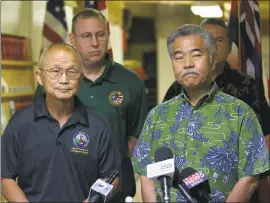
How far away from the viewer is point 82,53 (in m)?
3.07

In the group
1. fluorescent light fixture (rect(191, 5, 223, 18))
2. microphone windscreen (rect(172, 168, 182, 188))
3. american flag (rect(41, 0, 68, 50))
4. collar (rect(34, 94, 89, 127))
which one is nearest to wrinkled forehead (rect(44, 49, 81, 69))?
collar (rect(34, 94, 89, 127))

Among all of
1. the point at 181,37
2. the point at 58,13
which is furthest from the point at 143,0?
the point at 181,37

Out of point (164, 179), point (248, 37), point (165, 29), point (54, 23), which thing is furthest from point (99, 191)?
point (165, 29)

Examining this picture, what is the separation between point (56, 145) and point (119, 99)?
94 centimetres

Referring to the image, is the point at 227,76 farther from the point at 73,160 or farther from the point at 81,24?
the point at 73,160

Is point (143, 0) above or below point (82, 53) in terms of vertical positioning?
above

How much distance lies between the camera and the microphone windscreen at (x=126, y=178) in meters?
2.22

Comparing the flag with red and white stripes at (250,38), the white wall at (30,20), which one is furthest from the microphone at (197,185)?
the white wall at (30,20)

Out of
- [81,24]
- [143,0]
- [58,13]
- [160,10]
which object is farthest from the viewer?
[160,10]

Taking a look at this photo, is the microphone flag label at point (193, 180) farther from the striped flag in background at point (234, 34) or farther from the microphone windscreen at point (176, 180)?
the striped flag in background at point (234, 34)

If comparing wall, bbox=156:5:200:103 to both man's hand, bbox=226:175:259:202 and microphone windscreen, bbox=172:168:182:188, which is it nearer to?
man's hand, bbox=226:175:259:202

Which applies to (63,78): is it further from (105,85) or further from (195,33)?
(105,85)

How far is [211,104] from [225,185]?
0.32 meters

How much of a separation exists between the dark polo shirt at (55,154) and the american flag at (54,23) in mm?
3339
